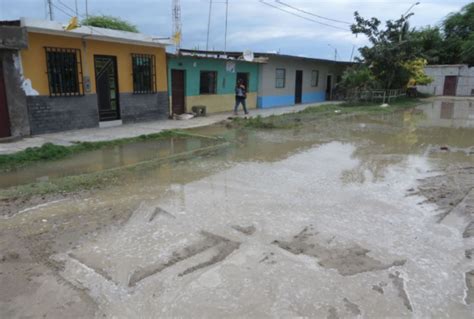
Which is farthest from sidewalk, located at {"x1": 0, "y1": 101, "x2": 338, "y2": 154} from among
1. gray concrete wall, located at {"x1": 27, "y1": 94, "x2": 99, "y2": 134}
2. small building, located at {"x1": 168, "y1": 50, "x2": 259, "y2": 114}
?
small building, located at {"x1": 168, "y1": 50, "x2": 259, "y2": 114}

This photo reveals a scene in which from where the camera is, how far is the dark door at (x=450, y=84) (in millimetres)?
35156

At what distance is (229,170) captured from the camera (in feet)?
24.9

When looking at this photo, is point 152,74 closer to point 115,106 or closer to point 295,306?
point 115,106

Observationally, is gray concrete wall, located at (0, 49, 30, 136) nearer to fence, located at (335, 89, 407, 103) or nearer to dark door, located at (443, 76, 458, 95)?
fence, located at (335, 89, 407, 103)

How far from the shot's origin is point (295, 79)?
24.0 meters

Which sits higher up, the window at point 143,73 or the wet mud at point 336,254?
the window at point 143,73

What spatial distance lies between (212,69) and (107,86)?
533 centimetres

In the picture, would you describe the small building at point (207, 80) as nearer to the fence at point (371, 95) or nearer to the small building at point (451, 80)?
the fence at point (371, 95)

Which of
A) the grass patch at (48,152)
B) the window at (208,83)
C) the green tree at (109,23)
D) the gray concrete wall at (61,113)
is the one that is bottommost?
the grass patch at (48,152)

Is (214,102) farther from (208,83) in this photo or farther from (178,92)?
(178,92)

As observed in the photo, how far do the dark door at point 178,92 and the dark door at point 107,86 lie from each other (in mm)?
2609

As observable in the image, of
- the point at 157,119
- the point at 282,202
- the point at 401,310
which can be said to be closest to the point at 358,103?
the point at 157,119

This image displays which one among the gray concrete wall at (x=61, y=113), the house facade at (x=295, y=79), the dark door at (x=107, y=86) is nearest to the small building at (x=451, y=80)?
the house facade at (x=295, y=79)

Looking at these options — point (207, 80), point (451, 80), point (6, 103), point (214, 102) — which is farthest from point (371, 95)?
point (6, 103)
